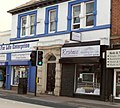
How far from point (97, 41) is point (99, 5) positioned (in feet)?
8.54

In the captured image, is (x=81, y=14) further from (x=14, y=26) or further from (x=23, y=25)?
(x=14, y=26)

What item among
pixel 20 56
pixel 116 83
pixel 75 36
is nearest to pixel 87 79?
pixel 116 83

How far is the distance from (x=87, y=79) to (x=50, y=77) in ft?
13.5

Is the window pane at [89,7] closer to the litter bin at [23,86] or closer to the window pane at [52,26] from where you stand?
the window pane at [52,26]

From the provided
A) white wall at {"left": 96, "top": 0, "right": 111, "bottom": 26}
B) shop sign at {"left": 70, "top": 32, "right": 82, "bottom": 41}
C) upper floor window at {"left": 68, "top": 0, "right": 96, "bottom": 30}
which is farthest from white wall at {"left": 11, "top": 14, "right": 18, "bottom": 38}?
white wall at {"left": 96, "top": 0, "right": 111, "bottom": 26}

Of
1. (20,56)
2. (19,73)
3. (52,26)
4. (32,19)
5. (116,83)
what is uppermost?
(32,19)

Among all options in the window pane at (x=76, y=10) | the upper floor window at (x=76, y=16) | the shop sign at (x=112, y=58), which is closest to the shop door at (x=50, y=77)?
the upper floor window at (x=76, y=16)

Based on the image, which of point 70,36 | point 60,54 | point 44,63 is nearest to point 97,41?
point 70,36

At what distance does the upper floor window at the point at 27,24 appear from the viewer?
2957 centimetres

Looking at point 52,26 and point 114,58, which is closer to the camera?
point 114,58

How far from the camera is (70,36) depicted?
23.6 m

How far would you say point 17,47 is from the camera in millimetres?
30625

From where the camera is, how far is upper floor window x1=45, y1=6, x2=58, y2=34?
89.7ft

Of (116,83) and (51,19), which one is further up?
(51,19)
